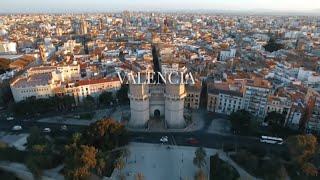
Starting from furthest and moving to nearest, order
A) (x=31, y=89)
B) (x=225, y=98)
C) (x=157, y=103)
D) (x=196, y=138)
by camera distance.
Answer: (x=31, y=89)
(x=225, y=98)
(x=157, y=103)
(x=196, y=138)

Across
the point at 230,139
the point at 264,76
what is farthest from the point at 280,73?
the point at 230,139

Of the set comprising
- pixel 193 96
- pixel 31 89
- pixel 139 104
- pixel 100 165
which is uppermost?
pixel 139 104

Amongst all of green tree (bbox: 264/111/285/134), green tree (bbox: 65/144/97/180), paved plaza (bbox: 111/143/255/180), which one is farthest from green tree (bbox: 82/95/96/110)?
green tree (bbox: 264/111/285/134)

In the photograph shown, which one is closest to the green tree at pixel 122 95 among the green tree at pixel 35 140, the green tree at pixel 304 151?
the green tree at pixel 35 140

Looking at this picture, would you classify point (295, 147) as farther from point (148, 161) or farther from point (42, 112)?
point (42, 112)

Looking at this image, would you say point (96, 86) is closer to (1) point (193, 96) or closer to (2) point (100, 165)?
(1) point (193, 96)

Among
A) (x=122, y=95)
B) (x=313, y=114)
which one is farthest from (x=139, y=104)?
(x=313, y=114)

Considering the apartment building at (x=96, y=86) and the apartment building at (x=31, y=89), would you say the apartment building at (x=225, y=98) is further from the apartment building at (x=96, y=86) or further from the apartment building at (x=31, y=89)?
the apartment building at (x=31, y=89)

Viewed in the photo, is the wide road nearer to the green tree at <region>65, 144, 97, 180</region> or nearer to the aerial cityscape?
the aerial cityscape

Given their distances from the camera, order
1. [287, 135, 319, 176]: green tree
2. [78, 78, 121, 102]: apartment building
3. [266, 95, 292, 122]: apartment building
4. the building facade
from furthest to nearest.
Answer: [78, 78, 121, 102]: apartment building
[266, 95, 292, 122]: apartment building
the building facade
[287, 135, 319, 176]: green tree

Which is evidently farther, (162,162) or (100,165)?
(162,162)
